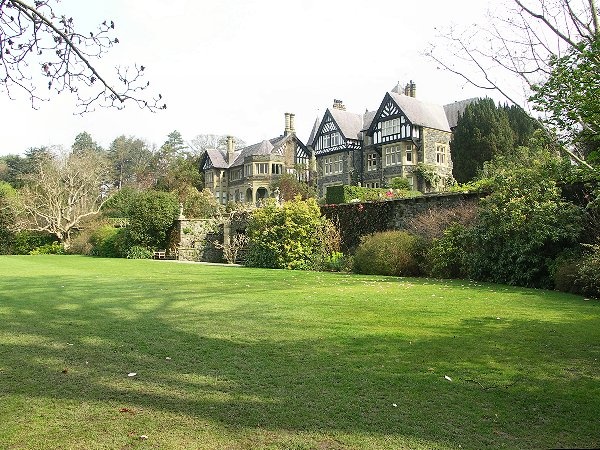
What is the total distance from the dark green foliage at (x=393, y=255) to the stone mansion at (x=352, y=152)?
2522 cm

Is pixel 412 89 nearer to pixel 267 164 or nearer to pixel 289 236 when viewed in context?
pixel 267 164

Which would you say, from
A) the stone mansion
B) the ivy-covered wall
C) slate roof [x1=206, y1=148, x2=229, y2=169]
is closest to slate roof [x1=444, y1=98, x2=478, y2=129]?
the stone mansion

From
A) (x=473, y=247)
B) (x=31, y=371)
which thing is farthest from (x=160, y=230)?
(x=31, y=371)

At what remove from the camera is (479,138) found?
35500mm

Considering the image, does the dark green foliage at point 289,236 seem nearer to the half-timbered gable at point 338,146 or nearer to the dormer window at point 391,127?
the dormer window at point 391,127

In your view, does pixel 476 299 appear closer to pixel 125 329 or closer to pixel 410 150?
pixel 125 329

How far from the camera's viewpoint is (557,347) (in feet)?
19.4

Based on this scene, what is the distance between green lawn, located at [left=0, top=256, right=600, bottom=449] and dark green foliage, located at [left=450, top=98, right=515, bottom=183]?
2823 centimetres

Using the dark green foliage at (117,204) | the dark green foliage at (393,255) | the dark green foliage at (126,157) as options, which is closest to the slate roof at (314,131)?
the dark green foliage at (117,204)

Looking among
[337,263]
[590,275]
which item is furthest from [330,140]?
[590,275]

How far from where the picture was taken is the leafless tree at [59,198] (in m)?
37.4

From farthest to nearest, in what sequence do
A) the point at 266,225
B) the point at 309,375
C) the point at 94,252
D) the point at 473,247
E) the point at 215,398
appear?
the point at 94,252 → the point at 266,225 → the point at 473,247 → the point at 309,375 → the point at 215,398

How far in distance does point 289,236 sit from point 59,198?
23356mm

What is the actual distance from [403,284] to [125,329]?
8188 mm
